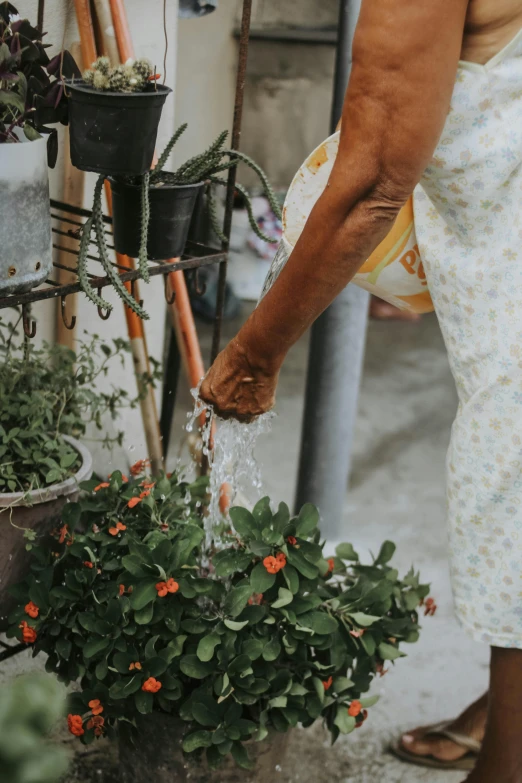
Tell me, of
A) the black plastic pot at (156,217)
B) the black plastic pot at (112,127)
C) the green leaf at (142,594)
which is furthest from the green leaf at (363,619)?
the black plastic pot at (112,127)

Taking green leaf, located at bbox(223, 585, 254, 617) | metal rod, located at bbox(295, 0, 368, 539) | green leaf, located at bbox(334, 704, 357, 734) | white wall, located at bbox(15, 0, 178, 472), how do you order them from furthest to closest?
metal rod, located at bbox(295, 0, 368, 539), white wall, located at bbox(15, 0, 178, 472), green leaf, located at bbox(334, 704, 357, 734), green leaf, located at bbox(223, 585, 254, 617)

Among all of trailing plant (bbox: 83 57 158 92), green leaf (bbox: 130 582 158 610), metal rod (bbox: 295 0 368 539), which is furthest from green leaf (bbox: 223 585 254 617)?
metal rod (bbox: 295 0 368 539)

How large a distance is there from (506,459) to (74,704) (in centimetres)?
83

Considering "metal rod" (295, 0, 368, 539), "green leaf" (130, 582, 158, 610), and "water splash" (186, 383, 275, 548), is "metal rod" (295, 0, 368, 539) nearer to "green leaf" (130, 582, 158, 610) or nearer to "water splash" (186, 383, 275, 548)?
"water splash" (186, 383, 275, 548)

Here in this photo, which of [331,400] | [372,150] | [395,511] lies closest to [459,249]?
[372,150]

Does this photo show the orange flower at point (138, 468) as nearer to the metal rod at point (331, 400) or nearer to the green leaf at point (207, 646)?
the green leaf at point (207, 646)

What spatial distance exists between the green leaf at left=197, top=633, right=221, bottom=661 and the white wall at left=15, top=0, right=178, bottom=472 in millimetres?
564

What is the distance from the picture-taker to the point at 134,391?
2.44 m

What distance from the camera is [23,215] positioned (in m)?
1.38

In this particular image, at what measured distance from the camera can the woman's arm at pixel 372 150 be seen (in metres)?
1.12

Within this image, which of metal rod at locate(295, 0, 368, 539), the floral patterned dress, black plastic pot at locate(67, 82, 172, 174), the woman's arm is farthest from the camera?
metal rod at locate(295, 0, 368, 539)

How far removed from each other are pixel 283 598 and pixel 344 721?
27 cm

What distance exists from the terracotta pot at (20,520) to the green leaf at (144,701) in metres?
0.32

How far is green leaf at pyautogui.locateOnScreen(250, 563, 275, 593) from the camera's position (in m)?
1.52
